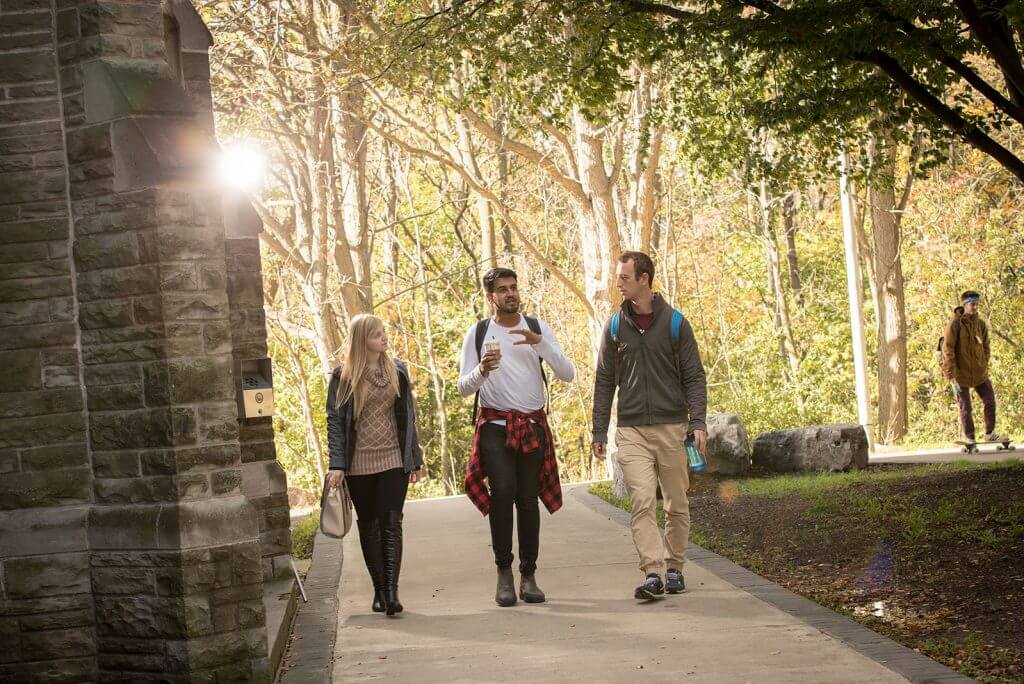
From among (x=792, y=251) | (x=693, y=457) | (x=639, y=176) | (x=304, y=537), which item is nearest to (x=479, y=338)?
(x=693, y=457)

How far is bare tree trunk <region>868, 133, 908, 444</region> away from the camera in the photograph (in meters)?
23.2

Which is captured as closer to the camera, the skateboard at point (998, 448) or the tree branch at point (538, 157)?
the tree branch at point (538, 157)

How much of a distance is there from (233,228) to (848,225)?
41.7 feet

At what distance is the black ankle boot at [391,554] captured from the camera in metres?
8.34

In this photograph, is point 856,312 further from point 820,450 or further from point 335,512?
point 335,512

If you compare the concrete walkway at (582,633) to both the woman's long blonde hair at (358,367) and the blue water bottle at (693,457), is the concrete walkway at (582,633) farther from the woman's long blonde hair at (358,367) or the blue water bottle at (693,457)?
the woman's long blonde hair at (358,367)

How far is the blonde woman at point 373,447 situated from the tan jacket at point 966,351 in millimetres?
10656

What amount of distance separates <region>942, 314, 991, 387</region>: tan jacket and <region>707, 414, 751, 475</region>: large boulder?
3024 millimetres

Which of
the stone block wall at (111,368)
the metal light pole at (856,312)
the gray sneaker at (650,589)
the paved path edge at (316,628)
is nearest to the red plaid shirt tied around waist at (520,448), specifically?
the gray sneaker at (650,589)

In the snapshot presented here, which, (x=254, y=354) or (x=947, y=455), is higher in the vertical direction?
(x=254, y=354)

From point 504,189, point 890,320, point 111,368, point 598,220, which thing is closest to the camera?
point 111,368

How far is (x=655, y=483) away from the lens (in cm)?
859

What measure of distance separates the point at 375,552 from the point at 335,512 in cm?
39

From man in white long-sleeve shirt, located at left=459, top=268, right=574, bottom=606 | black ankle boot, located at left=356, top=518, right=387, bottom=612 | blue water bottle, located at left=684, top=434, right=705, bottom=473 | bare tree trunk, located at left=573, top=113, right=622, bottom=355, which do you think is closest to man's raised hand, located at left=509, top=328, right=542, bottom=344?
man in white long-sleeve shirt, located at left=459, top=268, right=574, bottom=606
